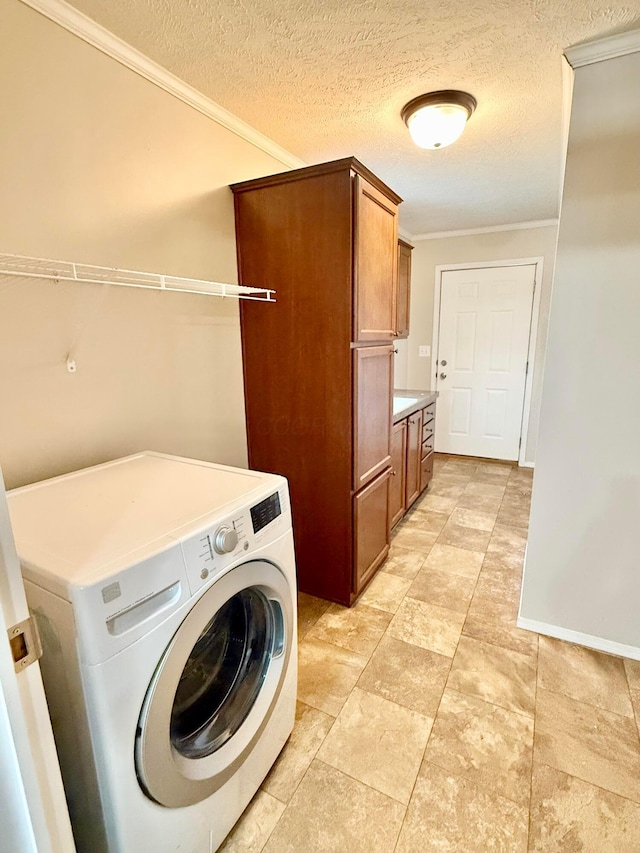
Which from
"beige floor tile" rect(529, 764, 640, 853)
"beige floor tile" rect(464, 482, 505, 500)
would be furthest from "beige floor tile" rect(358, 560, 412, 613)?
"beige floor tile" rect(464, 482, 505, 500)

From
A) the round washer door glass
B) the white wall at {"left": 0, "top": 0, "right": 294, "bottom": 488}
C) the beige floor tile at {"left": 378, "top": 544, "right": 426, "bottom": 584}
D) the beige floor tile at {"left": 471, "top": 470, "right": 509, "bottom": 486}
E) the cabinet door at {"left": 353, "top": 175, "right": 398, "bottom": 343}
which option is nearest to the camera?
the round washer door glass

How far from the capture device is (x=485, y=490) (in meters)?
3.75

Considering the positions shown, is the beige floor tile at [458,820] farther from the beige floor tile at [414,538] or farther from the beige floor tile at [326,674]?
the beige floor tile at [414,538]

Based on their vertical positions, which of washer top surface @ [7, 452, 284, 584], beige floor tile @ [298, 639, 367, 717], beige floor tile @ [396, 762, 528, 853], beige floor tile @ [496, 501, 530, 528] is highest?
washer top surface @ [7, 452, 284, 584]

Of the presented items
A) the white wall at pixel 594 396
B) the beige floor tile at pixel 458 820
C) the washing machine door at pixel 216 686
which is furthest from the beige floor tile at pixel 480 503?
the washing machine door at pixel 216 686

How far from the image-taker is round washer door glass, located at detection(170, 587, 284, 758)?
1.08m

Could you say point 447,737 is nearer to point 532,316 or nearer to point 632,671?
point 632,671

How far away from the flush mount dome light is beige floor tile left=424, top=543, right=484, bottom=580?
89.0 inches

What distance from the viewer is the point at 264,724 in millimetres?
1242

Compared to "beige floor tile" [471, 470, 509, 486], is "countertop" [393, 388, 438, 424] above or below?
above

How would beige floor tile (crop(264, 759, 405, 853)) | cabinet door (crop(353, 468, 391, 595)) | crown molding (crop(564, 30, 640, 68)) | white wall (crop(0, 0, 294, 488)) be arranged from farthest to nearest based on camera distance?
1. cabinet door (crop(353, 468, 391, 595))
2. crown molding (crop(564, 30, 640, 68))
3. white wall (crop(0, 0, 294, 488))
4. beige floor tile (crop(264, 759, 405, 853))

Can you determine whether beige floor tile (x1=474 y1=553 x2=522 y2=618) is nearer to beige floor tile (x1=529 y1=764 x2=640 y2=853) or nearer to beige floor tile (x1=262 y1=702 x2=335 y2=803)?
beige floor tile (x1=529 y1=764 x2=640 y2=853)

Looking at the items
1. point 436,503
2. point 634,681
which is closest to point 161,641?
point 634,681

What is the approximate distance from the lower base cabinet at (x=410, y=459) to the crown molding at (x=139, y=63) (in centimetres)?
179
